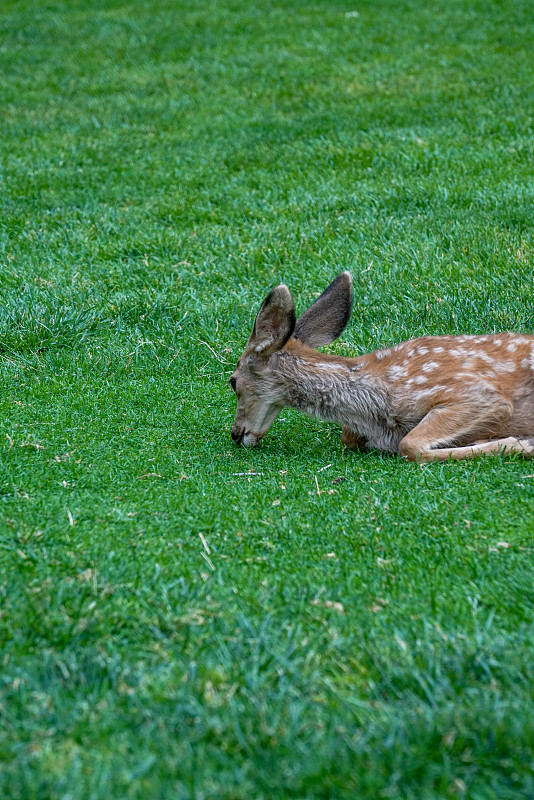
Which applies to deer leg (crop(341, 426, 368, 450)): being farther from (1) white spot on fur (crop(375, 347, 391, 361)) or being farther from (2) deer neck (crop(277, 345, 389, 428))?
(1) white spot on fur (crop(375, 347, 391, 361))

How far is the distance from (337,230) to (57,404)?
3.94m

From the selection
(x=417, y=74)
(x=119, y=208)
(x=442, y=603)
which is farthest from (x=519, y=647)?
(x=417, y=74)

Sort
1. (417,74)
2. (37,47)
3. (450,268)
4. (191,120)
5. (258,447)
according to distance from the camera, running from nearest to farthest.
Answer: (258,447) < (450,268) < (191,120) < (417,74) < (37,47)

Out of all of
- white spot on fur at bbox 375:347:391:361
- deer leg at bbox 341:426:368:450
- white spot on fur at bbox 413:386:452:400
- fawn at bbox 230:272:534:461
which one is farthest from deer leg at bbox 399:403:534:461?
white spot on fur at bbox 375:347:391:361

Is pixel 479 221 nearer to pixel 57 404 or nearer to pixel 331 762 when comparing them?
pixel 57 404

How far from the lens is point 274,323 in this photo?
5.53 metres

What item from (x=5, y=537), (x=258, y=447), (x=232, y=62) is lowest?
(x=258, y=447)

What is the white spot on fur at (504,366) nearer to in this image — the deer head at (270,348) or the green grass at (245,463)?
the green grass at (245,463)

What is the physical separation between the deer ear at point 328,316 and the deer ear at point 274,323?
1.01 ft

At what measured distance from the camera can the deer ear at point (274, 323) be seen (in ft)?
17.3

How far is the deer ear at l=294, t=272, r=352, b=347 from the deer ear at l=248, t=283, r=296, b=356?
0.31m

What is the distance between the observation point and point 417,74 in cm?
1339

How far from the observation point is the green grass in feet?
8.65

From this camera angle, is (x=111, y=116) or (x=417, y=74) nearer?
(x=111, y=116)
